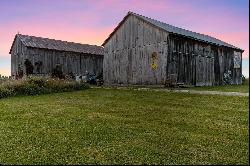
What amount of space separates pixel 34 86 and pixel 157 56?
985cm

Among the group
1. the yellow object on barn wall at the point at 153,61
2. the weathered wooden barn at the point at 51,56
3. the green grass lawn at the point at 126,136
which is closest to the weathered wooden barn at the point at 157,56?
the yellow object on barn wall at the point at 153,61

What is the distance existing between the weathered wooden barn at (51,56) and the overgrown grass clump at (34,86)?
14087 mm

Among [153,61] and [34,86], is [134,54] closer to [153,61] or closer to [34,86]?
[153,61]

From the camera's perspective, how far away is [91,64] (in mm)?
43812

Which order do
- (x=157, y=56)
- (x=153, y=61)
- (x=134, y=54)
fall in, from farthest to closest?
(x=134, y=54), (x=153, y=61), (x=157, y=56)

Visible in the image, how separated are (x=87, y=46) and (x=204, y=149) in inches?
1594

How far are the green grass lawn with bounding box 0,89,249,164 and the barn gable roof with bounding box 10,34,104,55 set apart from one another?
27.4 meters

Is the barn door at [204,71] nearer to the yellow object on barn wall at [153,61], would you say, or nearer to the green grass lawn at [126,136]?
the yellow object on barn wall at [153,61]

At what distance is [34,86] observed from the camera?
21.8 metres

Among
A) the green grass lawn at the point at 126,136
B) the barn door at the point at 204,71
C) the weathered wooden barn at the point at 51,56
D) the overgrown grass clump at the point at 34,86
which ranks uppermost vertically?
the weathered wooden barn at the point at 51,56

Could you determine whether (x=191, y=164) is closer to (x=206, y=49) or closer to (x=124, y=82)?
(x=124, y=82)

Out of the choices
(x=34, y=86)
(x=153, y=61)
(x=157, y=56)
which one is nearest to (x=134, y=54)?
(x=153, y=61)

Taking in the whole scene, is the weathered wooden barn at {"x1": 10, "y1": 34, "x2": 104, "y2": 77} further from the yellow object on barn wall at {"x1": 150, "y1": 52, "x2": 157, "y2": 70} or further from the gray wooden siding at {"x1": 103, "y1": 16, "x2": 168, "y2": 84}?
the yellow object on barn wall at {"x1": 150, "y1": 52, "x2": 157, "y2": 70}

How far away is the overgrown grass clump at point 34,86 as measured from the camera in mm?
20844
